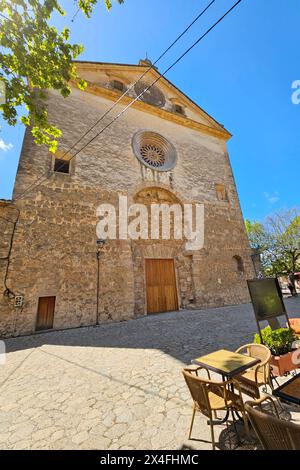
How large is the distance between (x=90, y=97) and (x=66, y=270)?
9492 mm

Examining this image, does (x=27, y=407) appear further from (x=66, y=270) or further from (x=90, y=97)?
(x=90, y=97)

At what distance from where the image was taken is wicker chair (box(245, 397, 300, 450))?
1.25 metres

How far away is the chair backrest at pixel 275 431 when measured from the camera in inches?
49.3

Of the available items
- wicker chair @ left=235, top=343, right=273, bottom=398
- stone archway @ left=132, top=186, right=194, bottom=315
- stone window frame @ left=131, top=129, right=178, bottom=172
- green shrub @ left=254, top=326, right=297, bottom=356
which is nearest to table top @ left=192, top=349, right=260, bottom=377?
wicker chair @ left=235, top=343, right=273, bottom=398

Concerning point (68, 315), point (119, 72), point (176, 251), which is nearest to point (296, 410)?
point (68, 315)

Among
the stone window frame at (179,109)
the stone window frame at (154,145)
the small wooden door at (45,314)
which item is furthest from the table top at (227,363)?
the stone window frame at (179,109)

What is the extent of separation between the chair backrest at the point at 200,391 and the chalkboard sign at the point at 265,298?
2.14 m

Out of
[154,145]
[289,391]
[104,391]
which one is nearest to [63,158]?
[154,145]

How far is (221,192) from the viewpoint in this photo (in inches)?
557

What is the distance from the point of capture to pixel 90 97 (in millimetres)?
11117

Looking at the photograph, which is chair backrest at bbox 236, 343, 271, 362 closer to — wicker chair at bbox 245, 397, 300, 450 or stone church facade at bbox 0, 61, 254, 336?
wicker chair at bbox 245, 397, 300, 450

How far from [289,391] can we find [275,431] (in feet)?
1.88

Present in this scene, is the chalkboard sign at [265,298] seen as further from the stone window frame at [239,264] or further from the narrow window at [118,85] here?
the narrow window at [118,85]
